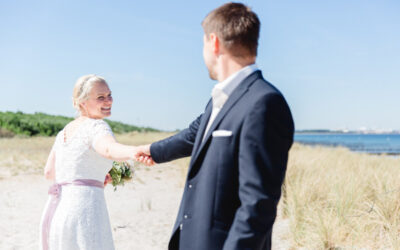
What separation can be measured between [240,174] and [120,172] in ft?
7.91

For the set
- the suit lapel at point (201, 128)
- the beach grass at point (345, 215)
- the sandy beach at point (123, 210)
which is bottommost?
the sandy beach at point (123, 210)

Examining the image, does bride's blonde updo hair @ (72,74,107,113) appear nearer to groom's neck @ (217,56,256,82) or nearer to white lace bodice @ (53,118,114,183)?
white lace bodice @ (53,118,114,183)

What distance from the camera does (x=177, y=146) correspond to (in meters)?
2.94

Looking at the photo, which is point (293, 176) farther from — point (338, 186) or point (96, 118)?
point (96, 118)

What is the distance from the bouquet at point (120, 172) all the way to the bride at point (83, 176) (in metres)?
0.88

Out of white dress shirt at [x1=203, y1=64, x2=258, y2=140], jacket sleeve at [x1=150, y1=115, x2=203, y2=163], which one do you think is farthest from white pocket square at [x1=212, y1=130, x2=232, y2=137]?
jacket sleeve at [x1=150, y1=115, x2=203, y2=163]

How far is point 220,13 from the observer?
2.03m

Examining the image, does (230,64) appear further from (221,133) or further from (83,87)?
(83,87)

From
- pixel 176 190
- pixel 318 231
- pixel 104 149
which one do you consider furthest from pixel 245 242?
pixel 176 190

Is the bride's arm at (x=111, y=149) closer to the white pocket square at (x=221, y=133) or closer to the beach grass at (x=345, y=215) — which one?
the white pocket square at (x=221, y=133)

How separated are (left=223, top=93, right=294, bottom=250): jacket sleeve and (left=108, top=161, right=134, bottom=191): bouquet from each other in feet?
7.70

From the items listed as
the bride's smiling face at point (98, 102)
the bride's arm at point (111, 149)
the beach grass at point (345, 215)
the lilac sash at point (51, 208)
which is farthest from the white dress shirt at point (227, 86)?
the beach grass at point (345, 215)

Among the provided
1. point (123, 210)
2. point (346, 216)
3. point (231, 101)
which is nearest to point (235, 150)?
point (231, 101)

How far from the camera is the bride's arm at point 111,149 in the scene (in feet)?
9.22
